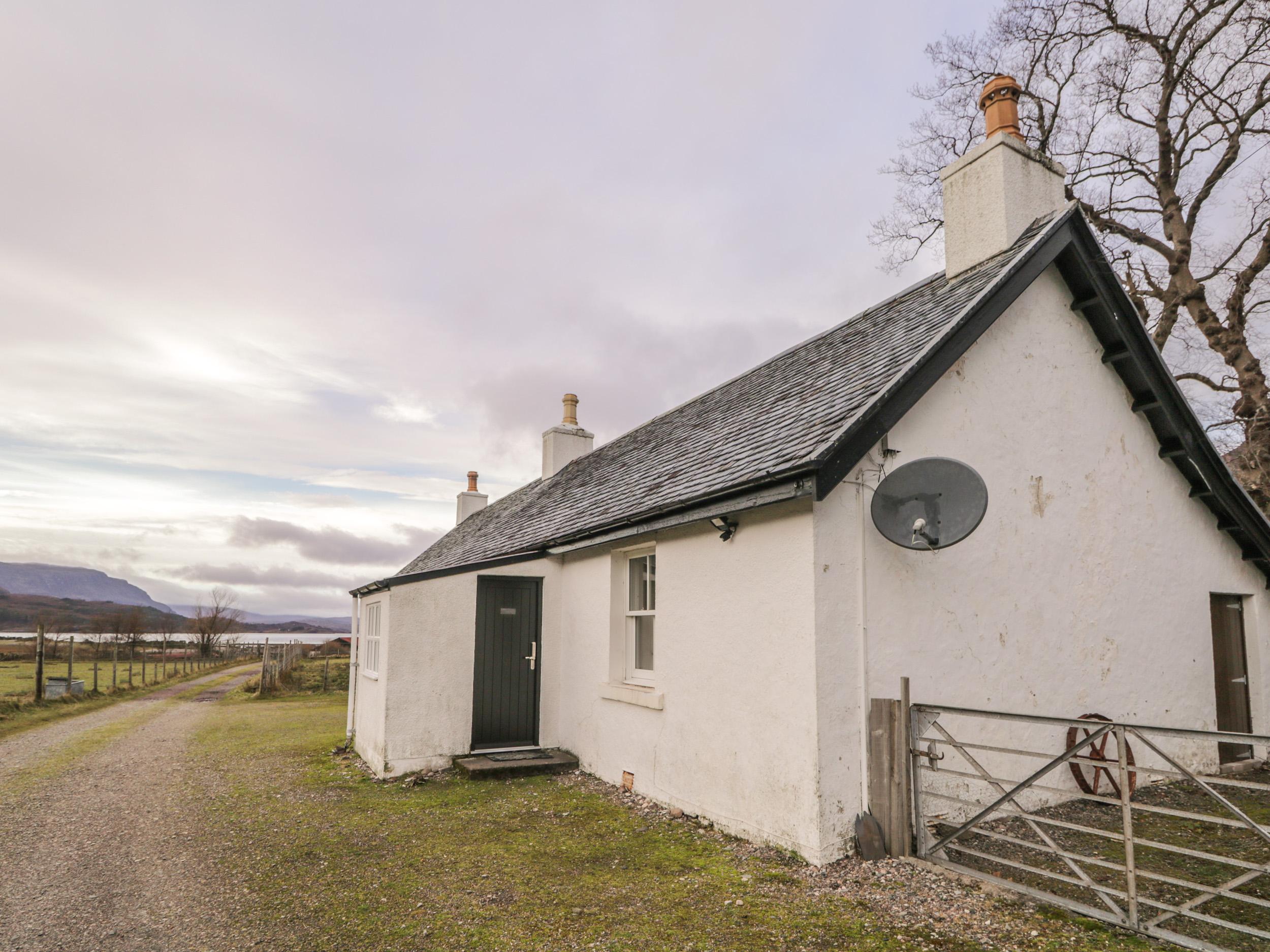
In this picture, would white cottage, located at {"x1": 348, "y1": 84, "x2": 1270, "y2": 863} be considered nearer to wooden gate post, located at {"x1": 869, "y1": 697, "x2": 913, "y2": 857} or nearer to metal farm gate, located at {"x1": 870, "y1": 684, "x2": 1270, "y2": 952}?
wooden gate post, located at {"x1": 869, "y1": 697, "x2": 913, "y2": 857}

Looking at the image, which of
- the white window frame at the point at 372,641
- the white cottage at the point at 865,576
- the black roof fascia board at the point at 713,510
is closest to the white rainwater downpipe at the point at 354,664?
the white window frame at the point at 372,641

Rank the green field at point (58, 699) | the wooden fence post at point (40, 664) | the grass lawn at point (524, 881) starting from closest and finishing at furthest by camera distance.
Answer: the grass lawn at point (524, 881) < the green field at point (58, 699) < the wooden fence post at point (40, 664)

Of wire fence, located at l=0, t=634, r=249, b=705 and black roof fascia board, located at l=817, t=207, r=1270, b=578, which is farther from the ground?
black roof fascia board, located at l=817, t=207, r=1270, b=578

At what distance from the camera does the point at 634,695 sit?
27.3ft

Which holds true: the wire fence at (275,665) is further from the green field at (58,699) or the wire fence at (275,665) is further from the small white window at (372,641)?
the small white window at (372,641)

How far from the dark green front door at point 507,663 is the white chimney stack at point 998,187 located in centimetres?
740

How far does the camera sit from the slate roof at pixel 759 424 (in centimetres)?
675

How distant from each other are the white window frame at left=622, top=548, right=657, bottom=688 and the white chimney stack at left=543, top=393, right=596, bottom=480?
8935 millimetres

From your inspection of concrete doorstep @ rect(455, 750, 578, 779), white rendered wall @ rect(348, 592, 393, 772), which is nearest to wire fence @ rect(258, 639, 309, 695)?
white rendered wall @ rect(348, 592, 393, 772)

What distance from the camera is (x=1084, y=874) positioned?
4703 mm

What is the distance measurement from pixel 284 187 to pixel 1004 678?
1043 cm

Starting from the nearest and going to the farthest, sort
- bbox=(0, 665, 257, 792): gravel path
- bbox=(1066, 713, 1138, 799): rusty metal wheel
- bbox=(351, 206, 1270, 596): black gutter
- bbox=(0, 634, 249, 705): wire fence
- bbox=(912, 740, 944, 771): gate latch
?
bbox=(912, 740, 944, 771): gate latch
bbox=(351, 206, 1270, 596): black gutter
bbox=(1066, 713, 1138, 799): rusty metal wheel
bbox=(0, 665, 257, 792): gravel path
bbox=(0, 634, 249, 705): wire fence

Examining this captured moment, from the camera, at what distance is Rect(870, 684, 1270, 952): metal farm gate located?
4402 millimetres

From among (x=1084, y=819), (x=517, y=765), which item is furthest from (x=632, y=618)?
(x=1084, y=819)
